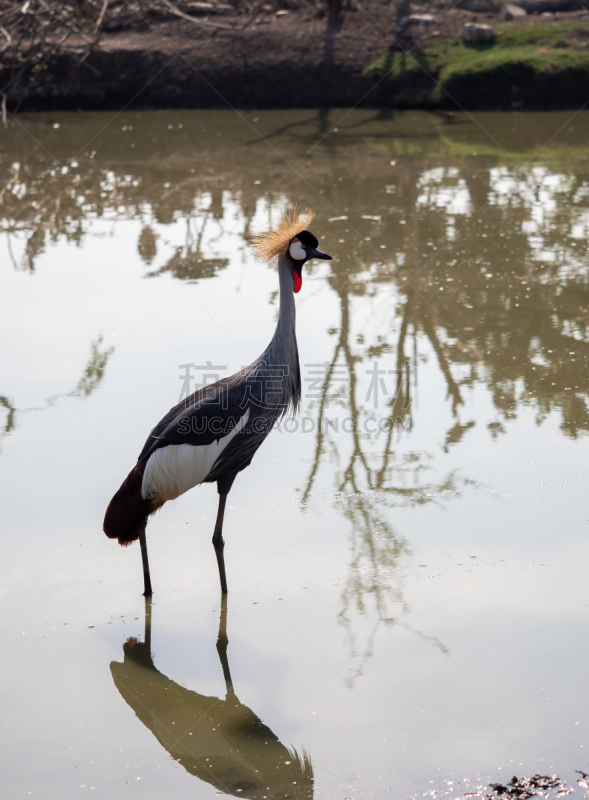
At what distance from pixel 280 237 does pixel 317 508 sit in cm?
160

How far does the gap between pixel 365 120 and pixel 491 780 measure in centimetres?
1179

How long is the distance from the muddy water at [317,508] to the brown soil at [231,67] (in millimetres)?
4439

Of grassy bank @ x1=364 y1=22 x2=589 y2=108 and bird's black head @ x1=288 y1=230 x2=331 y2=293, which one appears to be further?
grassy bank @ x1=364 y1=22 x2=589 y2=108

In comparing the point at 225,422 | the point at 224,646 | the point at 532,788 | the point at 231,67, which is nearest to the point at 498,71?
the point at 231,67

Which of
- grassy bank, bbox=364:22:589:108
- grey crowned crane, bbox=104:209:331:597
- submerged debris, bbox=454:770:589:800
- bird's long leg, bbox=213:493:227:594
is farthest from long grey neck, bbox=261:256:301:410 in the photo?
grassy bank, bbox=364:22:589:108

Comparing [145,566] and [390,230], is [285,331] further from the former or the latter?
[390,230]

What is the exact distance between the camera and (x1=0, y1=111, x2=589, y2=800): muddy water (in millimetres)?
3465

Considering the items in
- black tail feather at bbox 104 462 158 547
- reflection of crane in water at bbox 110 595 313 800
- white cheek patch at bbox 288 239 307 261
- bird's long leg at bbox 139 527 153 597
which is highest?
white cheek patch at bbox 288 239 307 261

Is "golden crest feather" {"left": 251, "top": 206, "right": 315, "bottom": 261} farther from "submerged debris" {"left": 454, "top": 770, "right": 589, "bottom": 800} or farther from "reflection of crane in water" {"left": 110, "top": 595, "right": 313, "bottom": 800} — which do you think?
"submerged debris" {"left": 454, "top": 770, "right": 589, "bottom": 800}

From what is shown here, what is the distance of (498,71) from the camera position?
13.4 m

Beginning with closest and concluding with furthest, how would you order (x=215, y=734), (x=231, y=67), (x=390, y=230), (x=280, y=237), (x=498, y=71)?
(x=215, y=734)
(x=280, y=237)
(x=390, y=230)
(x=498, y=71)
(x=231, y=67)

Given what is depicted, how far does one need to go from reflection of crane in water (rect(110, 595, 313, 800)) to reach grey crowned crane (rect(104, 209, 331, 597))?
1.78ft

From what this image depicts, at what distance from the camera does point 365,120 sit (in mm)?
13414

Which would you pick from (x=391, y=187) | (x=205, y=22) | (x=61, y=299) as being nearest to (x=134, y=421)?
(x=61, y=299)
